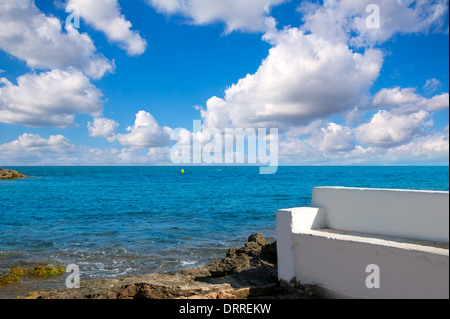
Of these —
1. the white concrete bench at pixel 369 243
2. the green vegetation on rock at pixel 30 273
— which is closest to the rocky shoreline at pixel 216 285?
the white concrete bench at pixel 369 243

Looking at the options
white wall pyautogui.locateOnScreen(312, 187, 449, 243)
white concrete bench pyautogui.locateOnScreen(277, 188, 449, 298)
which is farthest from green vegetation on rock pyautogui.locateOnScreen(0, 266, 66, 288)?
white wall pyautogui.locateOnScreen(312, 187, 449, 243)

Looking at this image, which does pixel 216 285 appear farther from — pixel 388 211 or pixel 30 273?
pixel 30 273

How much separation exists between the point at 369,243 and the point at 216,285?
3682mm

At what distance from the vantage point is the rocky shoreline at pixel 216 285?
6.19 m

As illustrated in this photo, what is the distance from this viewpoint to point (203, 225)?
1834cm

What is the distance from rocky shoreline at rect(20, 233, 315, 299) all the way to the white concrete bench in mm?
446

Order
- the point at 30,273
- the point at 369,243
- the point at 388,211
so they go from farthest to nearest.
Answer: the point at 30,273
the point at 388,211
the point at 369,243

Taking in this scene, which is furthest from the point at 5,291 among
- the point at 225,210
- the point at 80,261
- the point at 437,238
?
the point at 225,210

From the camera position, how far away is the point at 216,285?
7152mm

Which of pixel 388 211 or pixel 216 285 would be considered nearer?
pixel 388 211

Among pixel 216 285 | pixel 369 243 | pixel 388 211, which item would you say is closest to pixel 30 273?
pixel 216 285

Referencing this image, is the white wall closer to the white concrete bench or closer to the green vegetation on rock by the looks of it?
the white concrete bench

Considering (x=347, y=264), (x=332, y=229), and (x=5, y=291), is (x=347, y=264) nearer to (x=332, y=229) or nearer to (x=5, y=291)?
(x=332, y=229)
